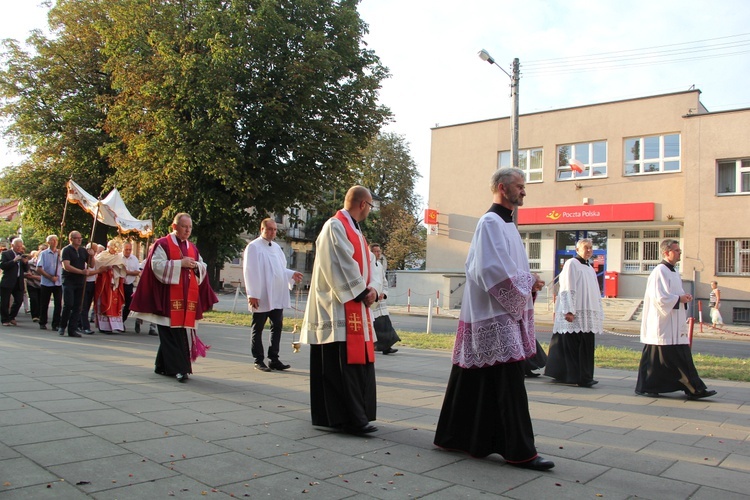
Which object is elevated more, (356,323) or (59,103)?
(59,103)

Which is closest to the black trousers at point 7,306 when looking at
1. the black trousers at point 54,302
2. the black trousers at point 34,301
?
the black trousers at point 54,302

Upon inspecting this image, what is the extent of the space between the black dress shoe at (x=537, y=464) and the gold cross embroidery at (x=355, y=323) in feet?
5.47

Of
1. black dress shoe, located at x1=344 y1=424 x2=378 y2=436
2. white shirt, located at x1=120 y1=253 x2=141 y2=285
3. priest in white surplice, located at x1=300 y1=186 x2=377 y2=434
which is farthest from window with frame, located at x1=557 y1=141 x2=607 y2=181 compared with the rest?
black dress shoe, located at x1=344 y1=424 x2=378 y2=436

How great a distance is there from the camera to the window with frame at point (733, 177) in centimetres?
2547

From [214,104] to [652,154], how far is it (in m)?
20.5

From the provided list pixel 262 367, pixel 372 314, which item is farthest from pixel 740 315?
pixel 262 367

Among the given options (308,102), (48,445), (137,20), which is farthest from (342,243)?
(137,20)

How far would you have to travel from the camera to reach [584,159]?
30.5 metres

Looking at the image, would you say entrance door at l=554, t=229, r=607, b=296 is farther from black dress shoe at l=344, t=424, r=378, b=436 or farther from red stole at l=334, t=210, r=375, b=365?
black dress shoe at l=344, t=424, r=378, b=436

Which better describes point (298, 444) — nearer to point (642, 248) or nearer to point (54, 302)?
point (54, 302)

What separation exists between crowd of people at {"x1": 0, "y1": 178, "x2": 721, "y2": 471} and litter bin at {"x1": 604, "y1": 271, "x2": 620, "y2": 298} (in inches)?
816

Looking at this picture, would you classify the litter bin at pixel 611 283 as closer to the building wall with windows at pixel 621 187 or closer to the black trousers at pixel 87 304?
the building wall with windows at pixel 621 187

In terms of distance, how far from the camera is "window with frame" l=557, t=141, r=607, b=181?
29875mm

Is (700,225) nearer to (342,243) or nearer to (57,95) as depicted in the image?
(342,243)
